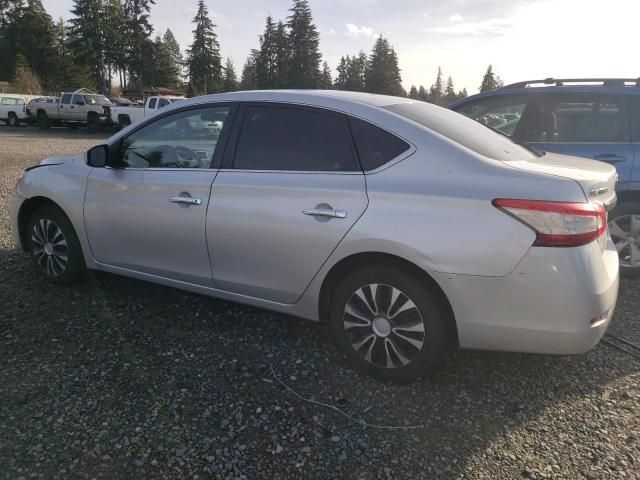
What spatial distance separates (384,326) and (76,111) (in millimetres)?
28310

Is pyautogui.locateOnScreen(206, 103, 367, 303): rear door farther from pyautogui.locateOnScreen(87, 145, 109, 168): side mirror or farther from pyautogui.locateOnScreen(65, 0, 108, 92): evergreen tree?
pyautogui.locateOnScreen(65, 0, 108, 92): evergreen tree

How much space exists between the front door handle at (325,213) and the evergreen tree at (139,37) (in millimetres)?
68838

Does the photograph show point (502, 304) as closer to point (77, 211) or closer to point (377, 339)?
point (377, 339)

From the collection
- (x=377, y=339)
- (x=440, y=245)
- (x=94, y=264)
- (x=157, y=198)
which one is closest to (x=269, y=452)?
(x=377, y=339)

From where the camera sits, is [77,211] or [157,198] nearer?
[157,198]

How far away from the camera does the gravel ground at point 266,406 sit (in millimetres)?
2447

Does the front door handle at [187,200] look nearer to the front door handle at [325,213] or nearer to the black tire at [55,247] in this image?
the front door handle at [325,213]

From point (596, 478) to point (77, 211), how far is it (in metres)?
3.88

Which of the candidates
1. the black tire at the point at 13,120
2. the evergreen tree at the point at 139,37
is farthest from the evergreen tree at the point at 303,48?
the black tire at the point at 13,120

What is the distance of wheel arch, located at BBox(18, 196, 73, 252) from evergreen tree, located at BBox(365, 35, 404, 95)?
71.6 m

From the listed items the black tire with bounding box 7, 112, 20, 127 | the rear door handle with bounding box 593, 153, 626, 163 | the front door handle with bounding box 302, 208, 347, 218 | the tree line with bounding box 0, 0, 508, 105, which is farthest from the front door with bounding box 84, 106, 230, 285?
the tree line with bounding box 0, 0, 508, 105

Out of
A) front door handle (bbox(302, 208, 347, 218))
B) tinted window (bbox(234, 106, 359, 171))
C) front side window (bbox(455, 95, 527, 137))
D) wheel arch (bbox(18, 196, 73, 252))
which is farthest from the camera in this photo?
front side window (bbox(455, 95, 527, 137))

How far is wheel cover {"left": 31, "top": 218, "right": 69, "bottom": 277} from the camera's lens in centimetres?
433

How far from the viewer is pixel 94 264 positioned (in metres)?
4.21
